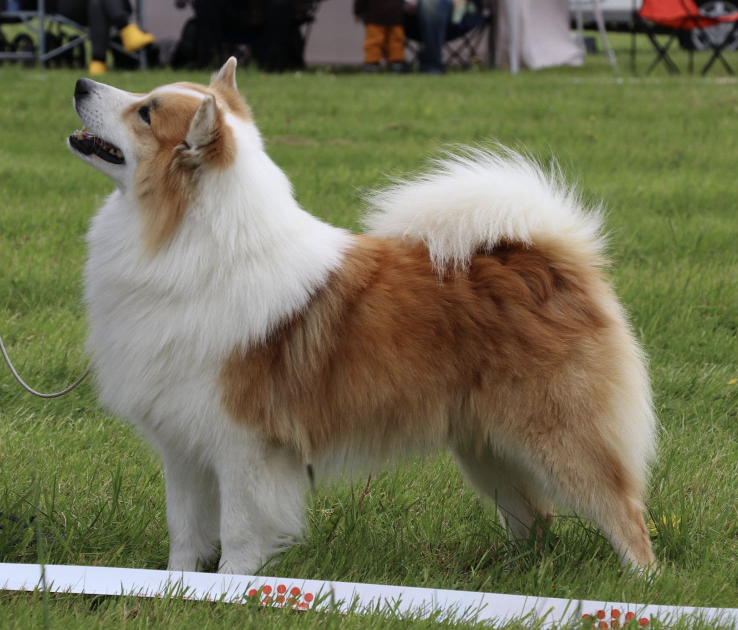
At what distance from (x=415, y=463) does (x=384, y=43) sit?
37.1 ft

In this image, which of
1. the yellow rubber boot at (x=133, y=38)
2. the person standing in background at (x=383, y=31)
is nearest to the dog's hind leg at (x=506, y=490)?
the yellow rubber boot at (x=133, y=38)

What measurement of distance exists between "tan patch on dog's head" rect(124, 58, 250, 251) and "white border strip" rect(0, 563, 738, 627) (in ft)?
3.18

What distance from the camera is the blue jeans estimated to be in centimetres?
1328

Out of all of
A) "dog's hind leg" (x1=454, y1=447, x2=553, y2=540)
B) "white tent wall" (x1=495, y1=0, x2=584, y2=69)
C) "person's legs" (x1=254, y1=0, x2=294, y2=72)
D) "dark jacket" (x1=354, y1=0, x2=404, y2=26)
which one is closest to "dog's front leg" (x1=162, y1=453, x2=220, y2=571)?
"dog's hind leg" (x1=454, y1=447, x2=553, y2=540)

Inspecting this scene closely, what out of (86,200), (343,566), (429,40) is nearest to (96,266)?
(343,566)

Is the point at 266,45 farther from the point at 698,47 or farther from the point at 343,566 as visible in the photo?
the point at 343,566

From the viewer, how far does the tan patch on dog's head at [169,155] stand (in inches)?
105

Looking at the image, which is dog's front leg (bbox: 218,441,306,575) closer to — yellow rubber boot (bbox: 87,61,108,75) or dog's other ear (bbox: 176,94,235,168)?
dog's other ear (bbox: 176,94,235,168)

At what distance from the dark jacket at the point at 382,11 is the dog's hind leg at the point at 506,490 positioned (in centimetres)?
1124

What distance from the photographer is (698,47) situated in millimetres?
19672

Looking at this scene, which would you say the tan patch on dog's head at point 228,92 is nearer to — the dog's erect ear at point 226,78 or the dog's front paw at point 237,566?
the dog's erect ear at point 226,78

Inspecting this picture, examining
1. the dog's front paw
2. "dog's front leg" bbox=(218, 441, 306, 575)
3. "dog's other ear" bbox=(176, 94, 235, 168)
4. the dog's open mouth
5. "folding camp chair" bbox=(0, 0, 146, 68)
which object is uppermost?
"dog's other ear" bbox=(176, 94, 235, 168)

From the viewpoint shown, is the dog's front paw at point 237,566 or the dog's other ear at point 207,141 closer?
the dog's other ear at point 207,141

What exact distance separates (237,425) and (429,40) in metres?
11.6
